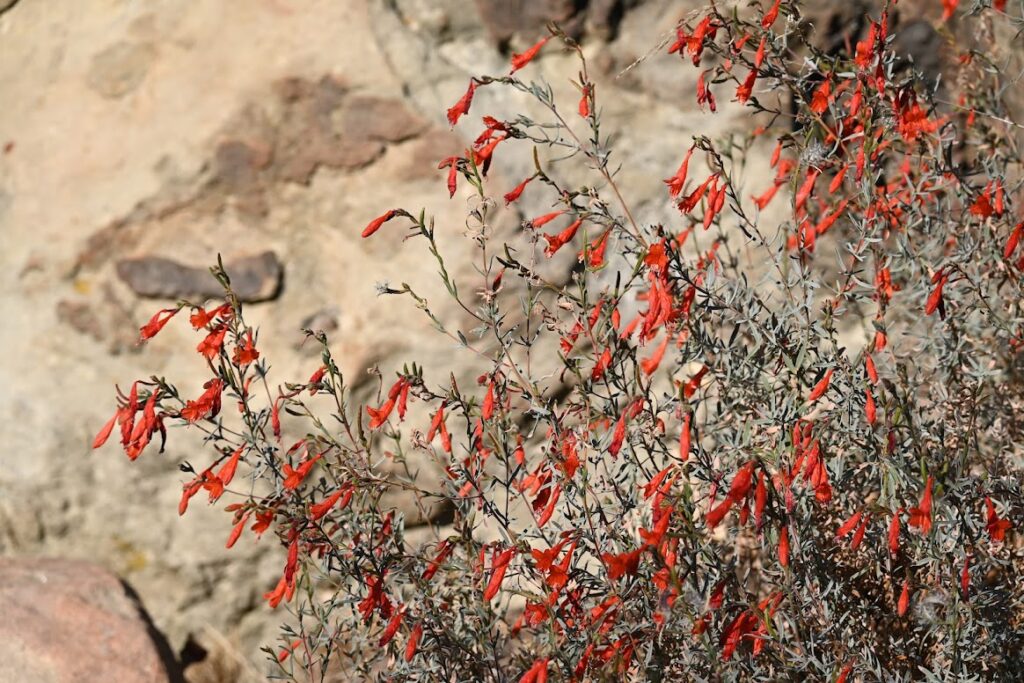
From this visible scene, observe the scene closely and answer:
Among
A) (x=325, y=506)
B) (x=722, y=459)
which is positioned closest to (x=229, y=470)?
(x=325, y=506)

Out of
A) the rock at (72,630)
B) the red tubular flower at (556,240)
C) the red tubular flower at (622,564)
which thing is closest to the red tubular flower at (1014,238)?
the red tubular flower at (556,240)

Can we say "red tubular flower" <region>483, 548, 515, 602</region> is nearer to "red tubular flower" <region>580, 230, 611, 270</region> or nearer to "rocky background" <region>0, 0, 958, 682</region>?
"red tubular flower" <region>580, 230, 611, 270</region>

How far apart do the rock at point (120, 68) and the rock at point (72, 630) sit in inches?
66.9

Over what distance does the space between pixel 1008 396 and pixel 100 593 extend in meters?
2.73

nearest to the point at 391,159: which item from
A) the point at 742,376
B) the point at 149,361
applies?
the point at 149,361

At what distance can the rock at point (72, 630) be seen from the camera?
9.41 feet

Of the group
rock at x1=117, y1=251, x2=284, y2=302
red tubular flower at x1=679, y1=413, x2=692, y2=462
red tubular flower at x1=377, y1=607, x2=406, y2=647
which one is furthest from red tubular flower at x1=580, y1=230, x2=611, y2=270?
rock at x1=117, y1=251, x2=284, y2=302

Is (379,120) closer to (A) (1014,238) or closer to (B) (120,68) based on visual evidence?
(B) (120,68)

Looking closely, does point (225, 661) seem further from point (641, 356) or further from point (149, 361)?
point (641, 356)

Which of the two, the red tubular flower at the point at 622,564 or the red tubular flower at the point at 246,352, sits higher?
the red tubular flower at the point at 246,352

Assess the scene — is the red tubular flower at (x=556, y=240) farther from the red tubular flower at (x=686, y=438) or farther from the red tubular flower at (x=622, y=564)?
the red tubular flower at (x=622, y=564)

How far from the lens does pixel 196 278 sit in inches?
144

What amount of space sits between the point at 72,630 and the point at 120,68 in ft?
6.58

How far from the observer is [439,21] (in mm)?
3631
